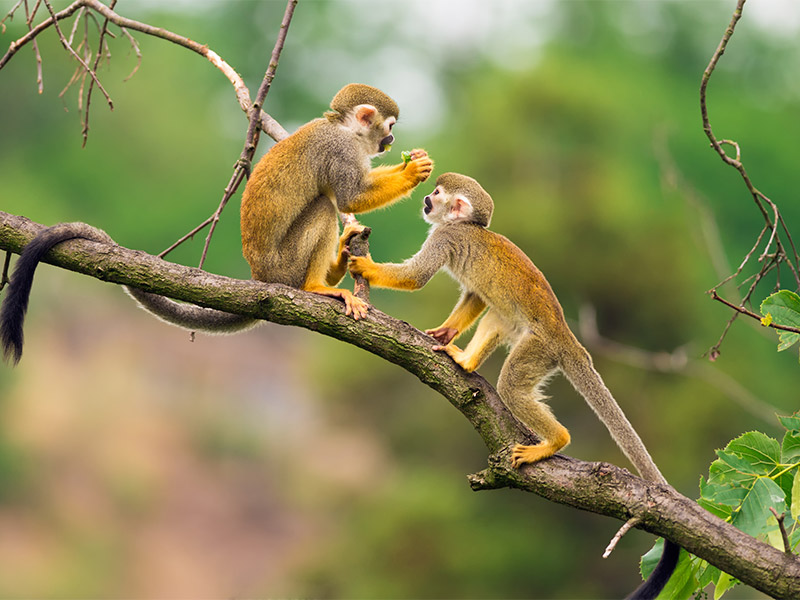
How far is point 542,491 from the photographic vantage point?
11.9 feet

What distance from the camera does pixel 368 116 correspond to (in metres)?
4.78

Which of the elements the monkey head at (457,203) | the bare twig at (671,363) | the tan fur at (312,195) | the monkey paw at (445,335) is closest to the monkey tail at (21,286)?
the tan fur at (312,195)

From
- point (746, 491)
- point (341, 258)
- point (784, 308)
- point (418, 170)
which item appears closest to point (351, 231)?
point (341, 258)

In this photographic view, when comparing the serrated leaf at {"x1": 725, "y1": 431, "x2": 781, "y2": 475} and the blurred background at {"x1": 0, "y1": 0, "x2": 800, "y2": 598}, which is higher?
the blurred background at {"x1": 0, "y1": 0, "x2": 800, "y2": 598}

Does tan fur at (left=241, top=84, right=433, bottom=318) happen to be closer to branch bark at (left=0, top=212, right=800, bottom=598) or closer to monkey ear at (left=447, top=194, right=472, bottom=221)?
monkey ear at (left=447, top=194, right=472, bottom=221)

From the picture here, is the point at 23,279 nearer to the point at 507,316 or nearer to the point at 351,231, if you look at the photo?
the point at 351,231

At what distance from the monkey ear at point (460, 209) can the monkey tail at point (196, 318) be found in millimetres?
1152

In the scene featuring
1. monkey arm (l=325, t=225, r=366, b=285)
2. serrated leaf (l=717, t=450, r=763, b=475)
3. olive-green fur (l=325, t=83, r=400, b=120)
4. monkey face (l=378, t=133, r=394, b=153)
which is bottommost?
serrated leaf (l=717, t=450, r=763, b=475)

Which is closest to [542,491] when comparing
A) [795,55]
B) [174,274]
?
[174,274]

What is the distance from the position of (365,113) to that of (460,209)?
0.69 m

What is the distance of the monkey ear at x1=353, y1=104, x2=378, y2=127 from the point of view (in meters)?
4.76

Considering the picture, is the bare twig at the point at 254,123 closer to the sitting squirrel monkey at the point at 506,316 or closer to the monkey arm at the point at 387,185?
the monkey arm at the point at 387,185

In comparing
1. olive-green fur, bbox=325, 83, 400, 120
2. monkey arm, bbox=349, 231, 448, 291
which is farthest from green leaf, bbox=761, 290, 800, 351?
olive-green fur, bbox=325, 83, 400, 120

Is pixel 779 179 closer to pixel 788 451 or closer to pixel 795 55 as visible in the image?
pixel 795 55
